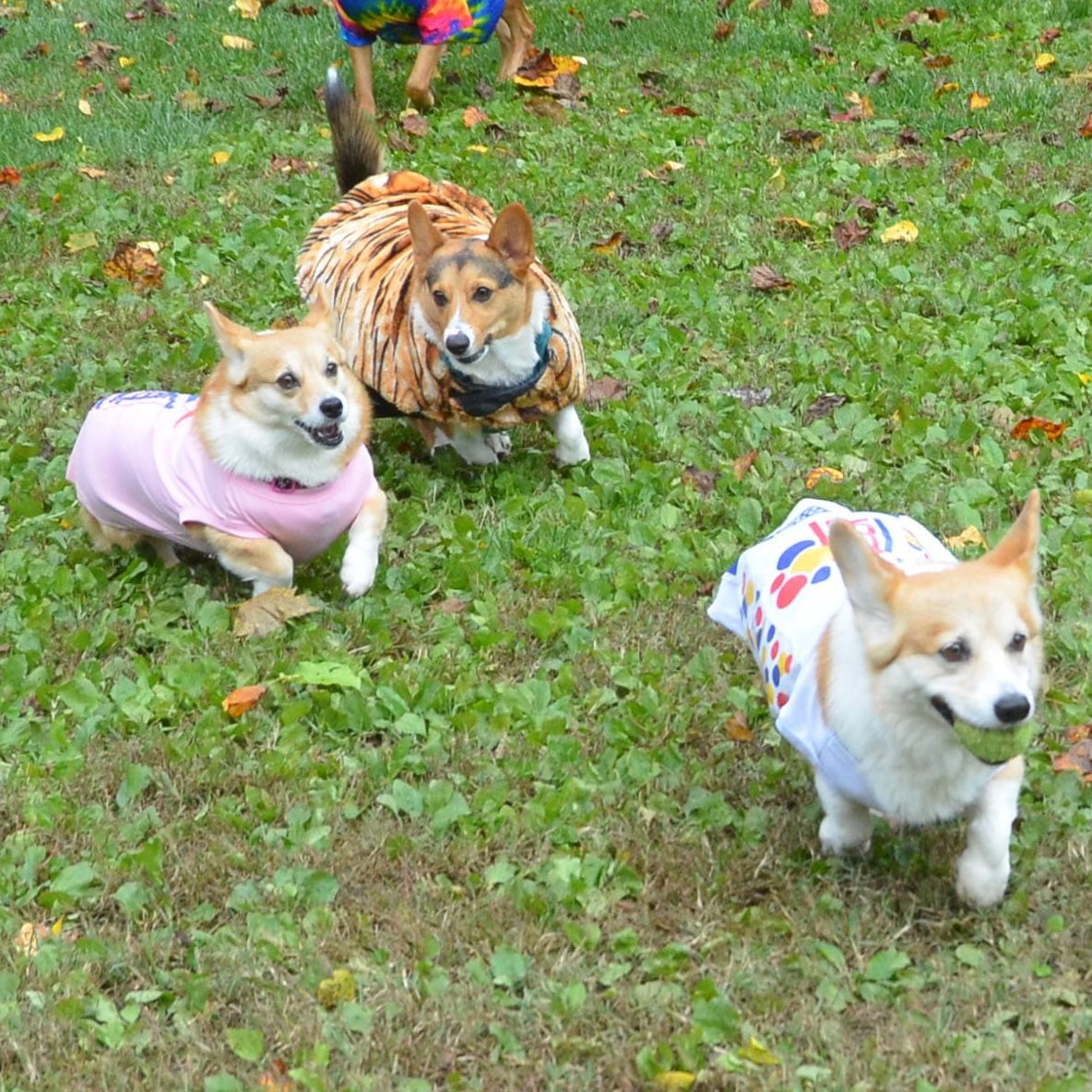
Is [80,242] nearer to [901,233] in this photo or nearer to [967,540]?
[901,233]

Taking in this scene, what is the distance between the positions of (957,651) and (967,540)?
1.91 metres

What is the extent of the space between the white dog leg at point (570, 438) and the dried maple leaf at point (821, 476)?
79 cm

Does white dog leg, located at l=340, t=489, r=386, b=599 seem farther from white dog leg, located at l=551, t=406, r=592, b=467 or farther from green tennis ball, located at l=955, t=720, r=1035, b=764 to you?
green tennis ball, located at l=955, t=720, r=1035, b=764

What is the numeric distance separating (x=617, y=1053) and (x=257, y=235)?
17.7 ft

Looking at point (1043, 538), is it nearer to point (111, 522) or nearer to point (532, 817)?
point (532, 817)

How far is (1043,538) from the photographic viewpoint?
4508 millimetres

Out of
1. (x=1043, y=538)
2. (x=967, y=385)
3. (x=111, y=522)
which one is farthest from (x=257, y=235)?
(x=1043, y=538)

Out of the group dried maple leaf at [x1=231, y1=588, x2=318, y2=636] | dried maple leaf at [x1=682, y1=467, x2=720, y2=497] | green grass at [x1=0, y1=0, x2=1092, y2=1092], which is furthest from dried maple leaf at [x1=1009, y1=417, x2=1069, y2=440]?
dried maple leaf at [x1=231, y1=588, x2=318, y2=636]

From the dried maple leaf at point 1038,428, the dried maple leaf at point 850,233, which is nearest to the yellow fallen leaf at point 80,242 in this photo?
the dried maple leaf at point 850,233

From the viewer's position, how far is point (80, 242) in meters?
7.58

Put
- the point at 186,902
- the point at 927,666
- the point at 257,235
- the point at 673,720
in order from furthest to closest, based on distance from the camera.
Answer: the point at 257,235 < the point at 673,720 < the point at 186,902 < the point at 927,666

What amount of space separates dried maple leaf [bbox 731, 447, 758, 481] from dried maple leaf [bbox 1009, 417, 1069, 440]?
2.89 feet

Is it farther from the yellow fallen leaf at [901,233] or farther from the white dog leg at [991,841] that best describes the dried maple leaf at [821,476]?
the yellow fallen leaf at [901,233]

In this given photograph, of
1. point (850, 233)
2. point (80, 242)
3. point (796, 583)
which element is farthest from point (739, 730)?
point (80, 242)
